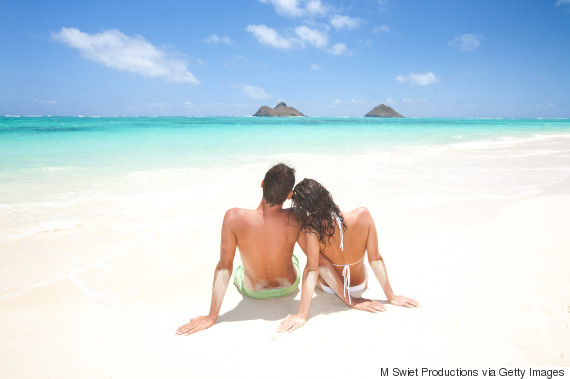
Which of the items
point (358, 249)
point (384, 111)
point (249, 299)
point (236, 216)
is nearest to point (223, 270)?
point (236, 216)

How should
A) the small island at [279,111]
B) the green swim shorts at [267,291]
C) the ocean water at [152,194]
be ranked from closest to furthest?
the green swim shorts at [267,291] → the ocean water at [152,194] → the small island at [279,111]

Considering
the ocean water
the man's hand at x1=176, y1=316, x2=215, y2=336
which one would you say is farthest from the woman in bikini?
the ocean water

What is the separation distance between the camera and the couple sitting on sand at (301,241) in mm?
2240

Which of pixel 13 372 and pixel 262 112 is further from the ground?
pixel 262 112

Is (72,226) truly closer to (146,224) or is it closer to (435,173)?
(146,224)

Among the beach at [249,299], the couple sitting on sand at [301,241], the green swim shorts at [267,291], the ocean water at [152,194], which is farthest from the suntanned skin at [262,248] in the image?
the ocean water at [152,194]

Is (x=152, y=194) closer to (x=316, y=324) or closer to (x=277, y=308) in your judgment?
(x=277, y=308)

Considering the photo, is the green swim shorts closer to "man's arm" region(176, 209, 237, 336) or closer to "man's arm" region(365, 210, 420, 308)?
"man's arm" region(176, 209, 237, 336)

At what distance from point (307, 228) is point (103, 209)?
4.23 meters

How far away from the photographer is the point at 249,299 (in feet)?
9.05

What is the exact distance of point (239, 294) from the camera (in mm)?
2848

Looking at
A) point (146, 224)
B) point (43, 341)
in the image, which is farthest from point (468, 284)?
point (146, 224)

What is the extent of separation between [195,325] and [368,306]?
51.9 inches

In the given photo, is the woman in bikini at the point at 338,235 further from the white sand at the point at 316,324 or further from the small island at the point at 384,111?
the small island at the point at 384,111
